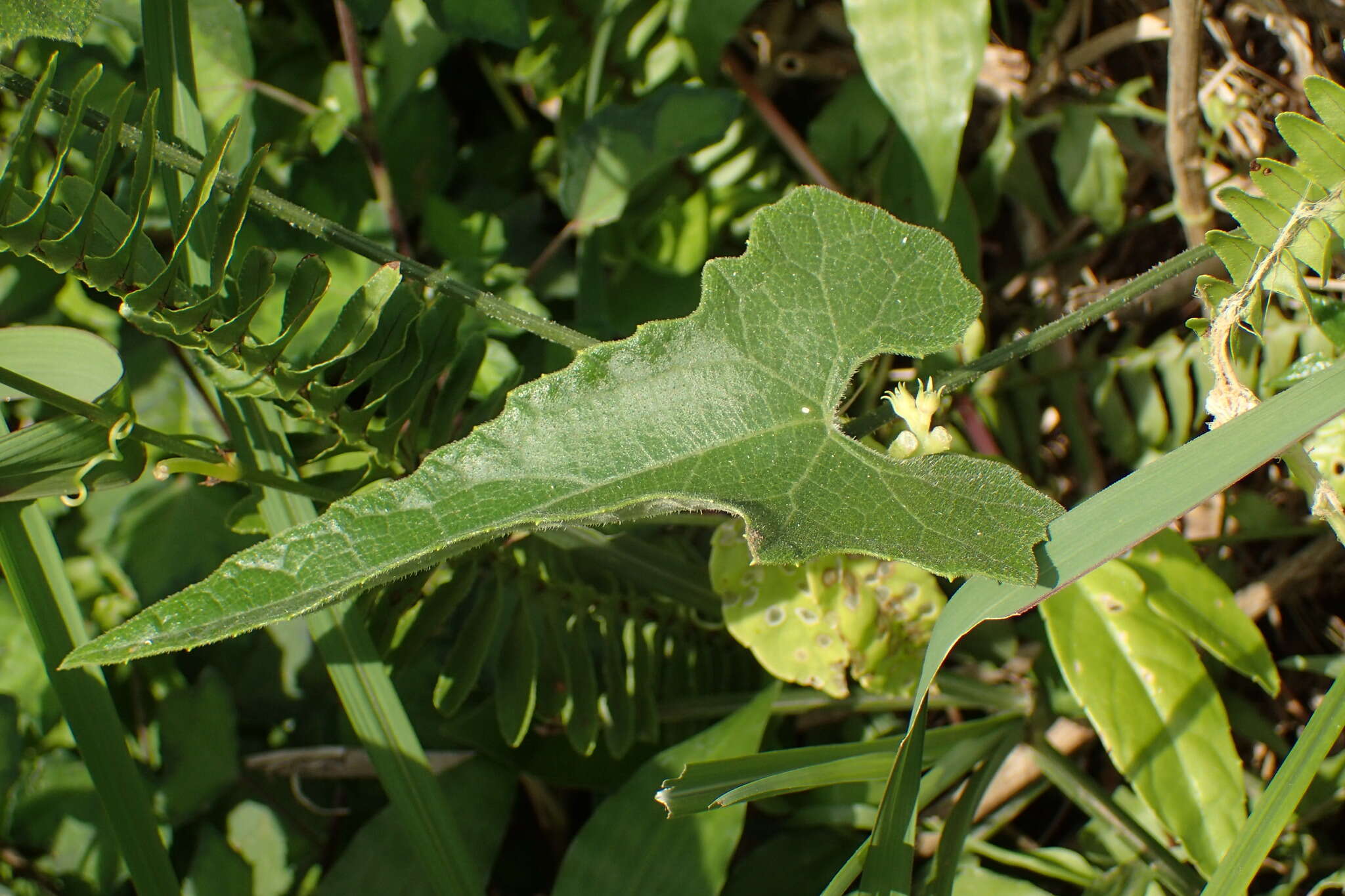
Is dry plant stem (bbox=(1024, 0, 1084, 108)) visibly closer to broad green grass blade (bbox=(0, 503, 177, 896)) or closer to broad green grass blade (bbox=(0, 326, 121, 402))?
broad green grass blade (bbox=(0, 326, 121, 402))

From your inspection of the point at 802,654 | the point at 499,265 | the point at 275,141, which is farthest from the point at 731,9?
the point at 802,654

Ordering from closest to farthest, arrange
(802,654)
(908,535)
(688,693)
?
(908,535) < (802,654) < (688,693)

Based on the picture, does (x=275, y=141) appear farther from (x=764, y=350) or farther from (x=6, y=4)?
(x=764, y=350)

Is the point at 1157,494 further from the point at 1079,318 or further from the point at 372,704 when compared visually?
the point at 372,704

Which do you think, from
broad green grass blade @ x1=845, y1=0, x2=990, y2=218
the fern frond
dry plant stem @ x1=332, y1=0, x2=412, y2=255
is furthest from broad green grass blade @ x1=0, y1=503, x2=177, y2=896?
broad green grass blade @ x1=845, y1=0, x2=990, y2=218

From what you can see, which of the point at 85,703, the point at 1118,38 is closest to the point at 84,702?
the point at 85,703

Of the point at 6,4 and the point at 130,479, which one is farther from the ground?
the point at 6,4

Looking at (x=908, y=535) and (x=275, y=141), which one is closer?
(x=908, y=535)
